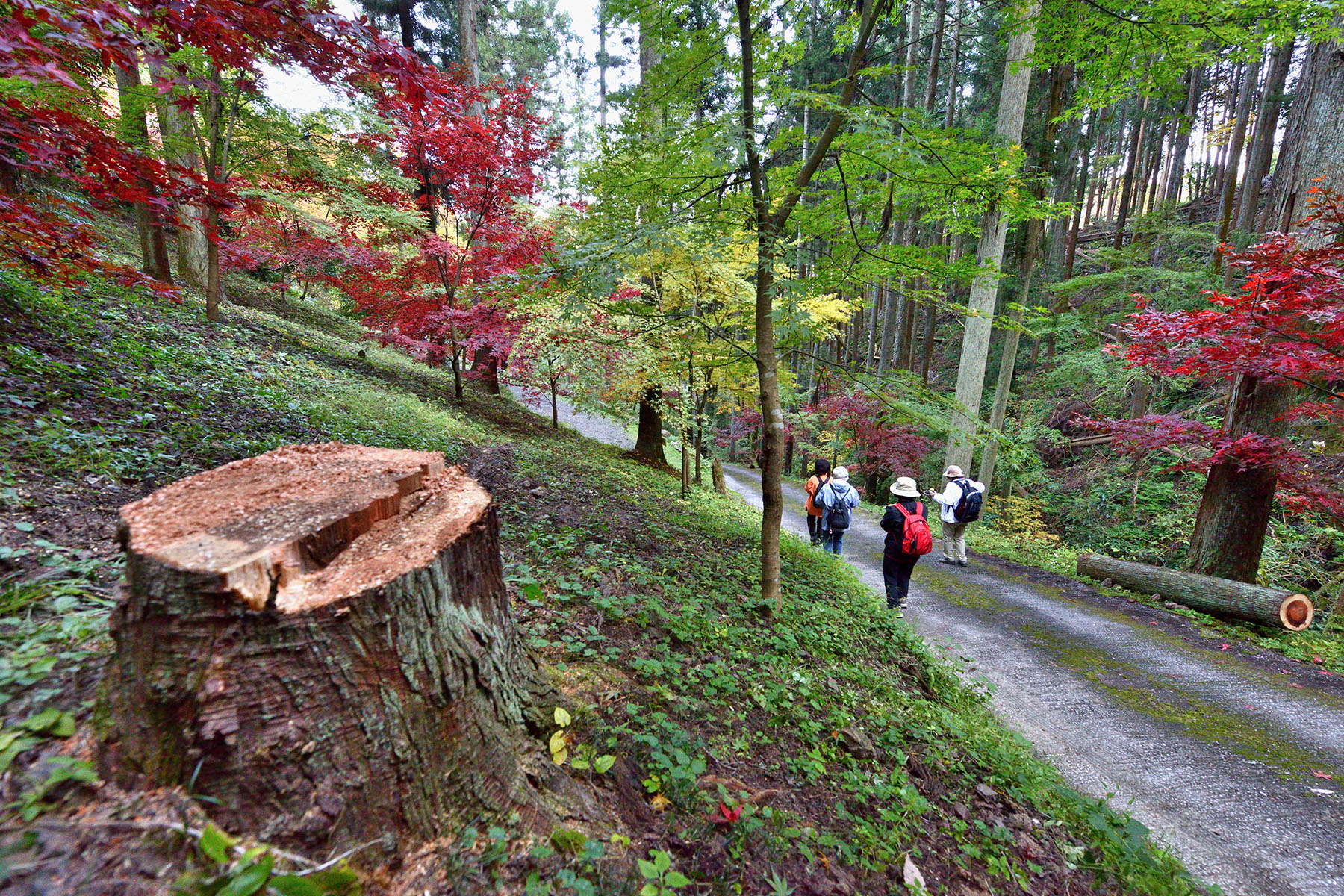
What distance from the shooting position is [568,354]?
849cm

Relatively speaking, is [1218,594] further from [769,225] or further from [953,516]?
[769,225]

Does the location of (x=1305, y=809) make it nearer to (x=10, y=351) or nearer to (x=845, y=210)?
(x=845, y=210)

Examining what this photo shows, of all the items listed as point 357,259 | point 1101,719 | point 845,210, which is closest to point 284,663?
point 845,210

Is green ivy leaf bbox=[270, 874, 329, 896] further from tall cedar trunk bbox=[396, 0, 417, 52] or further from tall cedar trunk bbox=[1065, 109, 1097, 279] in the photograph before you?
tall cedar trunk bbox=[1065, 109, 1097, 279]

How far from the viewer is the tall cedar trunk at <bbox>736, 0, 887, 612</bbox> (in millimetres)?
3752

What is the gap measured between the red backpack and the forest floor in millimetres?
970

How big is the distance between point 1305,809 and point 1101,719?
1.05 metres

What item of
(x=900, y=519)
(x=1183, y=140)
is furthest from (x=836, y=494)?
(x=1183, y=140)

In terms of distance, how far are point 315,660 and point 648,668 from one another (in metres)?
1.79

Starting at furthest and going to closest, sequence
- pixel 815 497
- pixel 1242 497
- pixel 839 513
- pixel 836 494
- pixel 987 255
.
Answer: pixel 987 255 < pixel 815 497 < pixel 839 513 < pixel 836 494 < pixel 1242 497

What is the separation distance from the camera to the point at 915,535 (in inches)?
220

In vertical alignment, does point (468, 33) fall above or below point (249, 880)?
above

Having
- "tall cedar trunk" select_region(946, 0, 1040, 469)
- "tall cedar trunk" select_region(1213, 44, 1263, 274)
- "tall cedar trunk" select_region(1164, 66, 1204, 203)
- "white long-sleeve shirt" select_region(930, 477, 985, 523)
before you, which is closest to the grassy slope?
"white long-sleeve shirt" select_region(930, 477, 985, 523)

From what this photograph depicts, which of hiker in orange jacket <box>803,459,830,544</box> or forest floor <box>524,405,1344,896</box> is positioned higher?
hiker in orange jacket <box>803,459,830,544</box>
